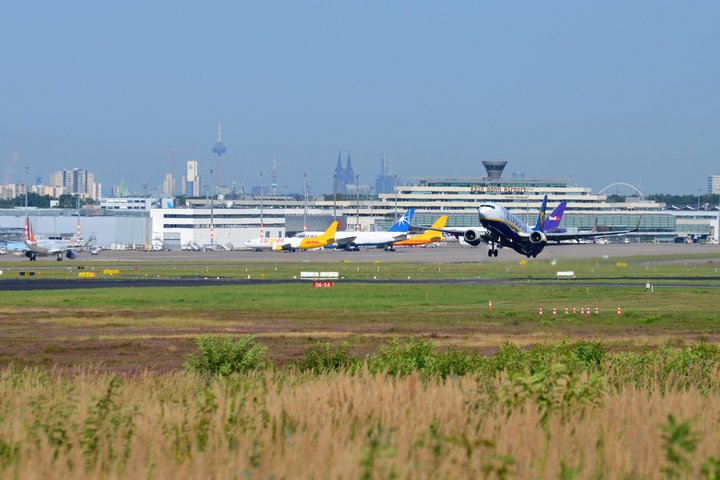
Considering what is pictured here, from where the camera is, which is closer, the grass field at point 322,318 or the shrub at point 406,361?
the shrub at point 406,361

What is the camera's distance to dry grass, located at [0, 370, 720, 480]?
12.9 m

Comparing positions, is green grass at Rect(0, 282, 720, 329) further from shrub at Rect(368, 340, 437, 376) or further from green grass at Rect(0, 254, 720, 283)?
shrub at Rect(368, 340, 437, 376)

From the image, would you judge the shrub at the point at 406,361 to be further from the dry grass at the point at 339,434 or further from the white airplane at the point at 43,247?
the white airplane at the point at 43,247

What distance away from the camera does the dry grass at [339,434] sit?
42.3 feet

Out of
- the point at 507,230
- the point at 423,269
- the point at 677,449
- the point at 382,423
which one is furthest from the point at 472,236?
the point at 677,449

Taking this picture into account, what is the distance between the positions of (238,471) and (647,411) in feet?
25.2

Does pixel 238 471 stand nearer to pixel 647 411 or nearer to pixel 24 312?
pixel 647 411

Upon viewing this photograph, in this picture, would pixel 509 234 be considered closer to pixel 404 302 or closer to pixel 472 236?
pixel 472 236

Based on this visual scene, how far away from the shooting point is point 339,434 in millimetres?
15008

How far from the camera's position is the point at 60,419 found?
15.7 metres

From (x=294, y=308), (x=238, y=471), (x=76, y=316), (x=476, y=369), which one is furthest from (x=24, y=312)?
(x=238, y=471)

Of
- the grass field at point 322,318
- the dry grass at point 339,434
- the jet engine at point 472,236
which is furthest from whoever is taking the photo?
the jet engine at point 472,236

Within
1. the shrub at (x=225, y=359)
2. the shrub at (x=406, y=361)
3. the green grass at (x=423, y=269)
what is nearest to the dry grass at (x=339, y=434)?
the shrub at (x=406, y=361)

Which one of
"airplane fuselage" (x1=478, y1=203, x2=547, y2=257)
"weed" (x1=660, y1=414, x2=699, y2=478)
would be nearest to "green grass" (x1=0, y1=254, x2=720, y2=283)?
"airplane fuselage" (x1=478, y1=203, x2=547, y2=257)
